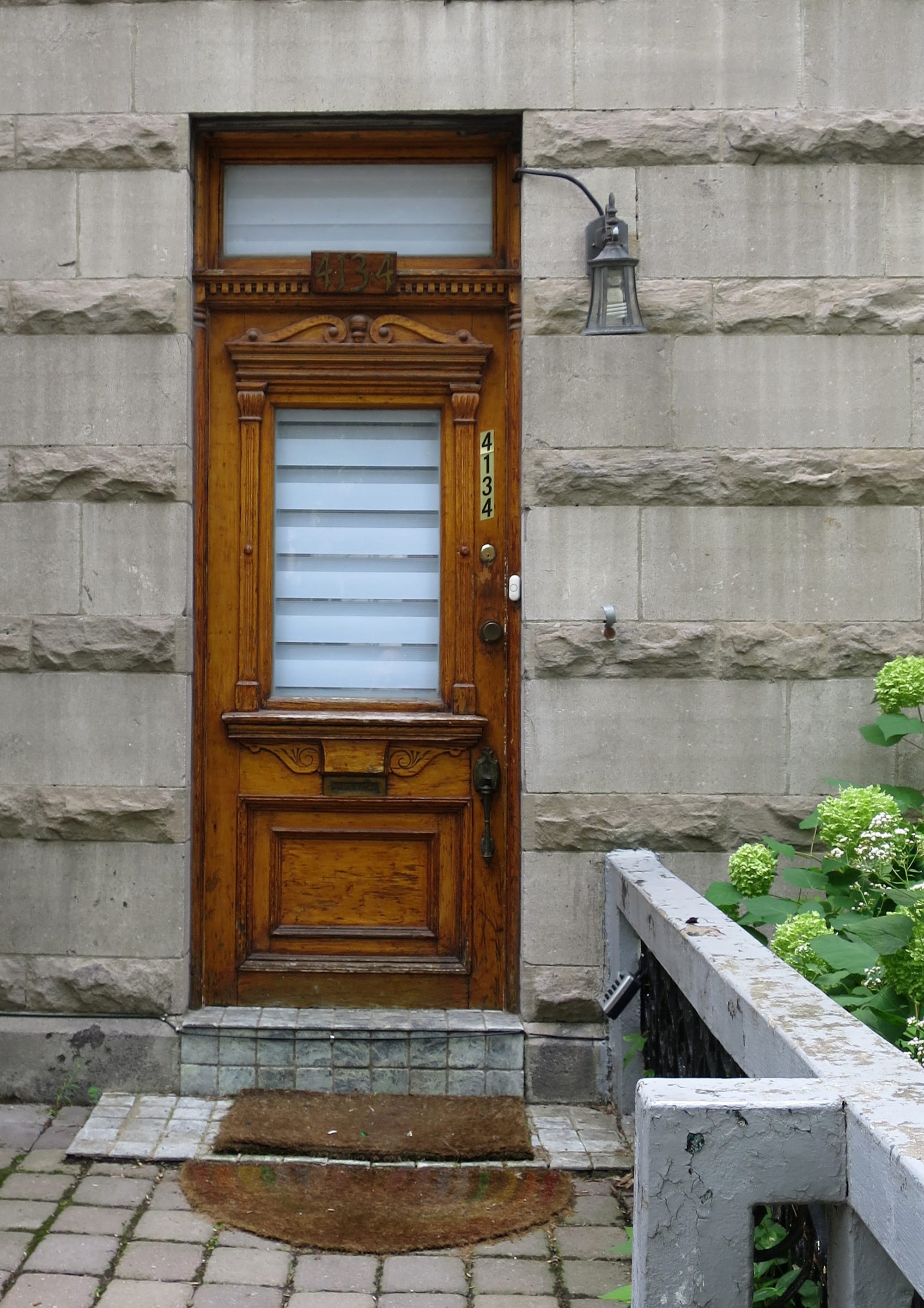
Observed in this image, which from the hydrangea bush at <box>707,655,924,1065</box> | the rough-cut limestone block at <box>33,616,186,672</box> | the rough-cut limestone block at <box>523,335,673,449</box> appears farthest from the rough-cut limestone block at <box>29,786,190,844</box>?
the hydrangea bush at <box>707,655,924,1065</box>

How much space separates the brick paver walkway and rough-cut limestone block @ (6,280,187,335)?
3.04 metres

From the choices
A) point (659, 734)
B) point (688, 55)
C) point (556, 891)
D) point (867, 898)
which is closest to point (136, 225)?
point (688, 55)

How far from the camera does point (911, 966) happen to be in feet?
7.97

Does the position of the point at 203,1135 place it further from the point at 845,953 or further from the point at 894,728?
the point at 894,728

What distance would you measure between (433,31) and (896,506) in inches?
99.4

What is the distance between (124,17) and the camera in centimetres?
476

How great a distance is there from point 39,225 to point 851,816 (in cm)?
371

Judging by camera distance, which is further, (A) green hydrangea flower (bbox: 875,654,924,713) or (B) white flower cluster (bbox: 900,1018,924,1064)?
(A) green hydrangea flower (bbox: 875,654,924,713)

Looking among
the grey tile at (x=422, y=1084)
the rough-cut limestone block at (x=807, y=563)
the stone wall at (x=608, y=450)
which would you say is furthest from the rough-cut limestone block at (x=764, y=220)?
the grey tile at (x=422, y=1084)

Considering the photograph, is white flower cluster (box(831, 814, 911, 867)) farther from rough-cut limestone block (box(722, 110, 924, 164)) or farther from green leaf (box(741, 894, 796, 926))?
rough-cut limestone block (box(722, 110, 924, 164))

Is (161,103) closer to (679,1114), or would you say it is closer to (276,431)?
(276,431)

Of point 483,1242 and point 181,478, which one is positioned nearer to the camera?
point 483,1242

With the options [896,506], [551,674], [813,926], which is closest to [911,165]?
[896,506]

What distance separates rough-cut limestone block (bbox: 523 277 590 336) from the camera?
4.72 meters
